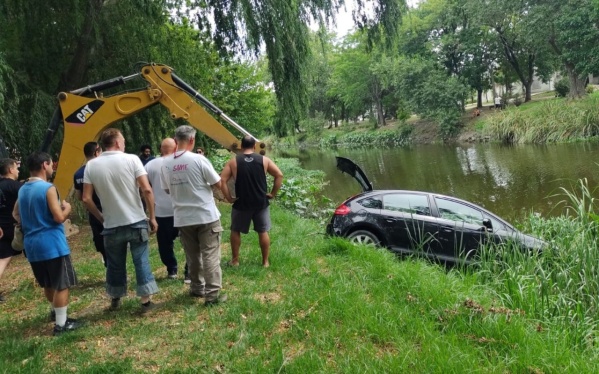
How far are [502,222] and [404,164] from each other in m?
21.0

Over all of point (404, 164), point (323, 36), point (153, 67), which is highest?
point (323, 36)

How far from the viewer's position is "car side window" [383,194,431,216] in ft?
24.9

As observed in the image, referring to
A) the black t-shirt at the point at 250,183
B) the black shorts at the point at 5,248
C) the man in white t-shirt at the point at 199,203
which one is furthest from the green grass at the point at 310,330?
the black t-shirt at the point at 250,183

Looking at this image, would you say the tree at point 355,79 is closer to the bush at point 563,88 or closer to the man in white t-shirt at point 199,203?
the bush at point 563,88

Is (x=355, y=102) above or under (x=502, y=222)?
above

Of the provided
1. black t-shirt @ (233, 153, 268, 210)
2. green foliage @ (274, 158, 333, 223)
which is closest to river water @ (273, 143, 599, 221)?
green foliage @ (274, 158, 333, 223)

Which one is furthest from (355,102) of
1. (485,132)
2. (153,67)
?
(153,67)

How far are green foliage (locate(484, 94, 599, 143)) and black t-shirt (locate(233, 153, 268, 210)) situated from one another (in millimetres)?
27632

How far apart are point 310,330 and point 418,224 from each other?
4153 mm

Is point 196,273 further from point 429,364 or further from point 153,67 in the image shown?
point 153,67

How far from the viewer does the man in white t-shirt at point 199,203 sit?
450cm

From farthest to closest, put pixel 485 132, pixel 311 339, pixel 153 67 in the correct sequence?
pixel 485 132
pixel 153 67
pixel 311 339

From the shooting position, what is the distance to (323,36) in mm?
10180

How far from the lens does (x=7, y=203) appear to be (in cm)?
523
